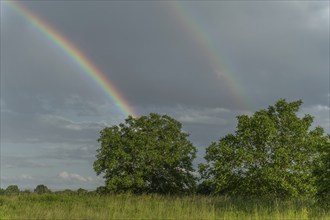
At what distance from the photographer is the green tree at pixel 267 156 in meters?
27.9

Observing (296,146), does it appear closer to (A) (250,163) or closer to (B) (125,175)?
(A) (250,163)

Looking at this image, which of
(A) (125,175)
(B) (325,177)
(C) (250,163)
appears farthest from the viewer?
(A) (125,175)

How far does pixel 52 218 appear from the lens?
15461 mm

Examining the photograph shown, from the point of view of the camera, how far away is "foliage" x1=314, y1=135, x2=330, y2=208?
60.2 ft

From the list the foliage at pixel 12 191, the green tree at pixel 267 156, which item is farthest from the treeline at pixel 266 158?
the foliage at pixel 12 191

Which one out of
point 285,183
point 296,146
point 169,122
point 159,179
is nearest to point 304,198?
point 285,183

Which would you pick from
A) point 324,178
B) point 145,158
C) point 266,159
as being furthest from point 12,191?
point 324,178

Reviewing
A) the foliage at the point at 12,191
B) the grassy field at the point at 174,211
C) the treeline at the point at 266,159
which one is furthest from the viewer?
the foliage at the point at 12,191

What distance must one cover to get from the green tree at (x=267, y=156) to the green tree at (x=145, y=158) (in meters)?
10.9

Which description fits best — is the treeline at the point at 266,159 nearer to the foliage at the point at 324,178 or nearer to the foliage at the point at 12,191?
the foliage at the point at 324,178

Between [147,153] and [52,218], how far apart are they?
82.0ft

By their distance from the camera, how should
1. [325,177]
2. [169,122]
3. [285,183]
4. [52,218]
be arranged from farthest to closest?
[169,122]
[285,183]
[325,177]
[52,218]

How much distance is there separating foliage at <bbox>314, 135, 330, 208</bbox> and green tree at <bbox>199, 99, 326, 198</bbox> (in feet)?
26.4

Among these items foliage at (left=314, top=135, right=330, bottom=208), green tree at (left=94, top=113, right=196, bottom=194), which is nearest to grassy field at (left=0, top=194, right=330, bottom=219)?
foliage at (left=314, top=135, right=330, bottom=208)
